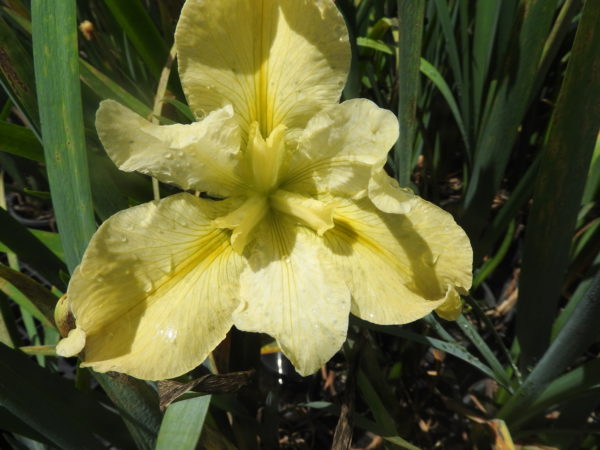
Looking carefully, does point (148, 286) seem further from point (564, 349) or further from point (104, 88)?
point (564, 349)

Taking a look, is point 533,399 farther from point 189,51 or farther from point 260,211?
point 189,51

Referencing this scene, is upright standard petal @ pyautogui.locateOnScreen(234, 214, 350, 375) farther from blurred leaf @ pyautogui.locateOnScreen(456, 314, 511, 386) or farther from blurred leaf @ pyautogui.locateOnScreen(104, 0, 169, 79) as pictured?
blurred leaf @ pyautogui.locateOnScreen(104, 0, 169, 79)

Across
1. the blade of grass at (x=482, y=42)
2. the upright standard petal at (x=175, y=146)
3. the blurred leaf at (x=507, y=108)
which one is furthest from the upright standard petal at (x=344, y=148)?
the blade of grass at (x=482, y=42)

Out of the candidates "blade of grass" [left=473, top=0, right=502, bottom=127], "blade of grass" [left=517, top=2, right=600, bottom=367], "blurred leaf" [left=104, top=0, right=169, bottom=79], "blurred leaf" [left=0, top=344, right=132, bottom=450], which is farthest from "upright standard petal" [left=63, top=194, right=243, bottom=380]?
"blade of grass" [left=473, top=0, right=502, bottom=127]

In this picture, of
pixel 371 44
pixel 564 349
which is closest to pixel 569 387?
pixel 564 349

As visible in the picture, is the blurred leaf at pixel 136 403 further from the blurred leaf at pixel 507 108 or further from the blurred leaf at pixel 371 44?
the blurred leaf at pixel 371 44
